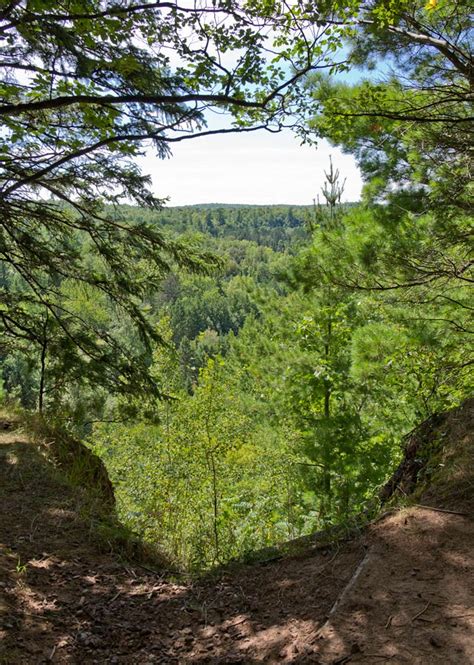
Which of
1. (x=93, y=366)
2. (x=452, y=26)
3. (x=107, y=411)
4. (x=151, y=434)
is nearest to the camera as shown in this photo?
(x=452, y=26)

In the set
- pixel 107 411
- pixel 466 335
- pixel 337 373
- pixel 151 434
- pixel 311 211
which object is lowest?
pixel 151 434

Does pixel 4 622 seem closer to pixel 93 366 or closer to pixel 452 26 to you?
pixel 93 366

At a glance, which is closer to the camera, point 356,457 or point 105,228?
point 105,228

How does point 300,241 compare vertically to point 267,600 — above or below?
above

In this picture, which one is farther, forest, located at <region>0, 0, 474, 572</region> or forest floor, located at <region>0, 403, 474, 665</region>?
forest, located at <region>0, 0, 474, 572</region>

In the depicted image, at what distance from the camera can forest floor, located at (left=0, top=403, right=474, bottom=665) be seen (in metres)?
1.77

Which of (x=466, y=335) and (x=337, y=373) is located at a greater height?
(x=466, y=335)

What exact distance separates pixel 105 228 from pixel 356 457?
16.5 feet

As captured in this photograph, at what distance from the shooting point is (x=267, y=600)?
242 centimetres

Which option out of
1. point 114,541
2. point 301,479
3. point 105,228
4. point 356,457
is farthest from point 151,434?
point 114,541

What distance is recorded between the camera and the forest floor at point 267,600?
5.80 feet

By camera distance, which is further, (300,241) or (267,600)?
(300,241)

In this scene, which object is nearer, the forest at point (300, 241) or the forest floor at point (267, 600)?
the forest floor at point (267, 600)

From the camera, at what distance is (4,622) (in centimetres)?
210
